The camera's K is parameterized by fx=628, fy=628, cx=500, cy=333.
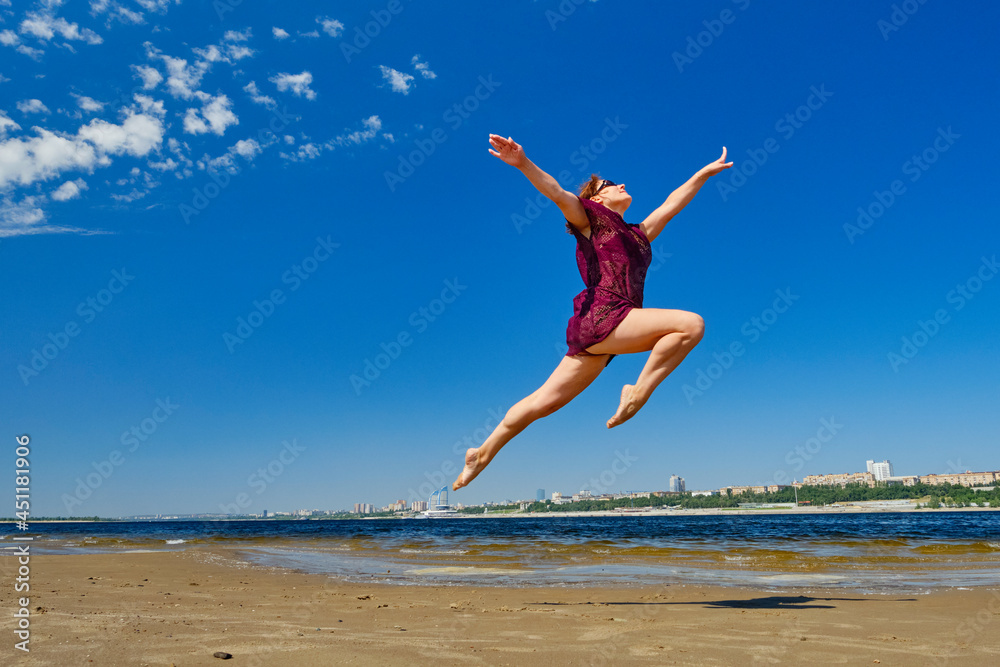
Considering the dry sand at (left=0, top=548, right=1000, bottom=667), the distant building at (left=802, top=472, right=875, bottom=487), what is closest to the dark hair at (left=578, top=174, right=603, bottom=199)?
the dry sand at (left=0, top=548, right=1000, bottom=667)

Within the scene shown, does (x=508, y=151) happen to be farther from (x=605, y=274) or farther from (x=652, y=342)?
(x=652, y=342)

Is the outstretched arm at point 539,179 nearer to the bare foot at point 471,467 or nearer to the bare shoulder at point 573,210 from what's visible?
the bare shoulder at point 573,210

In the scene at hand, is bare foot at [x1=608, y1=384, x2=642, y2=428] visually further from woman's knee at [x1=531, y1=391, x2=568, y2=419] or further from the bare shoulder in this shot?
the bare shoulder

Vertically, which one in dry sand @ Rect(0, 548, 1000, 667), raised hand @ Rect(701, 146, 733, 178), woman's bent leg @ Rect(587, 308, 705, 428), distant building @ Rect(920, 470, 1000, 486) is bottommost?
distant building @ Rect(920, 470, 1000, 486)

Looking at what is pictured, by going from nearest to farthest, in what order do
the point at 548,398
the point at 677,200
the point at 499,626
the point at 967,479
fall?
the point at 548,398 → the point at 677,200 → the point at 499,626 → the point at 967,479

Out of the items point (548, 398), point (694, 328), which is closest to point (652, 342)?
point (694, 328)

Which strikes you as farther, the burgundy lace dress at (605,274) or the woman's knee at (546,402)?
the woman's knee at (546,402)

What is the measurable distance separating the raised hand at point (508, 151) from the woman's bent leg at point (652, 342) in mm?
1172

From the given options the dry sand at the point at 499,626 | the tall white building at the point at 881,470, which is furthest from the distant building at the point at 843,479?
the dry sand at the point at 499,626

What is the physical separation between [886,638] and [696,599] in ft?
9.48

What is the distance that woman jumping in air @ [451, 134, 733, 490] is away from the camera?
3.87 m

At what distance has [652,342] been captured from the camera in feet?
12.9

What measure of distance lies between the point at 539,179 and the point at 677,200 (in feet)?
4.55

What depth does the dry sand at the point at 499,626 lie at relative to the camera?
14.8 ft
